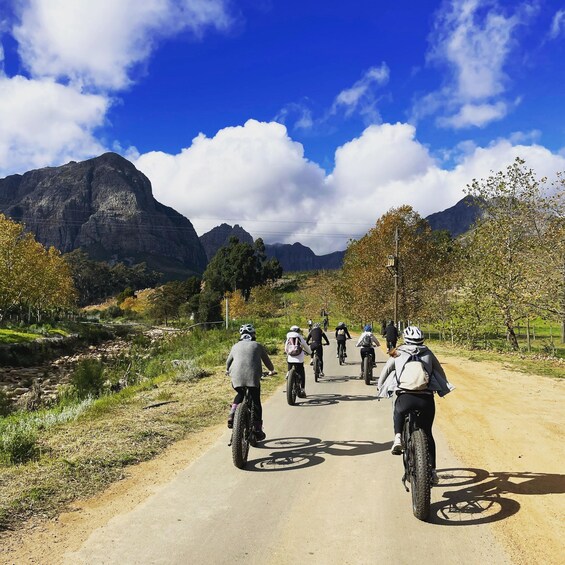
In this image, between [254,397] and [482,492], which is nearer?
[482,492]

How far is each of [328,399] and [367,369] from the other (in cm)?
297

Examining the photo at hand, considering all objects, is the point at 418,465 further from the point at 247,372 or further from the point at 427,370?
the point at 247,372

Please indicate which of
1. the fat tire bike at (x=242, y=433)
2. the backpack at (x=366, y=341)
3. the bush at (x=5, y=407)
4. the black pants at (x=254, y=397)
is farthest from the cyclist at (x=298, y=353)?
the bush at (x=5, y=407)

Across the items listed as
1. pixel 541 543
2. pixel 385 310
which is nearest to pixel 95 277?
pixel 385 310

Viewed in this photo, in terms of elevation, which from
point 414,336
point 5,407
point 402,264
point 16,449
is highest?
point 402,264

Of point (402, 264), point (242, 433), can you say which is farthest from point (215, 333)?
point (242, 433)

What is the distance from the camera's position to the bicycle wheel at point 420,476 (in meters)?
4.65

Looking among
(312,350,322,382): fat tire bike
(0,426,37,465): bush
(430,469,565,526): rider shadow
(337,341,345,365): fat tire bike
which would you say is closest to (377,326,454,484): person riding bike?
(430,469,565,526): rider shadow

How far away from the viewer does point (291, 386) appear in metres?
11.1

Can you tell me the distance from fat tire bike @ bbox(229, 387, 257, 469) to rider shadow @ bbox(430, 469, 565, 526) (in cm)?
259

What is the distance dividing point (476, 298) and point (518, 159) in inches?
320

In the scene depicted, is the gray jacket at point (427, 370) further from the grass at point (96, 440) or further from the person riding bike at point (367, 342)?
the person riding bike at point (367, 342)

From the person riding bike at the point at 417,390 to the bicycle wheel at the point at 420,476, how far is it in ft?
0.61

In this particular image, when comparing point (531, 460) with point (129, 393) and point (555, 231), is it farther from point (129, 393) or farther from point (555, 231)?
point (555, 231)
